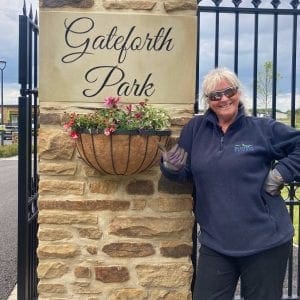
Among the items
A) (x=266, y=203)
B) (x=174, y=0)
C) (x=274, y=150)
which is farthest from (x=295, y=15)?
(x=266, y=203)

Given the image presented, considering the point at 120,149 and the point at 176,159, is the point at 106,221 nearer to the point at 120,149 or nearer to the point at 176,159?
the point at 120,149

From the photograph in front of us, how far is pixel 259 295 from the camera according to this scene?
2654 millimetres

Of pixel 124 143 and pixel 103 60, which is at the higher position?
pixel 103 60

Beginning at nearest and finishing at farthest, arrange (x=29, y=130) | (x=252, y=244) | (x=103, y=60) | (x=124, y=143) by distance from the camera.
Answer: (x=252, y=244) → (x=124, y=143) → (x=103, y=60) → (x=29, y=130)

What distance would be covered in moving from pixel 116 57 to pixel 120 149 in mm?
646

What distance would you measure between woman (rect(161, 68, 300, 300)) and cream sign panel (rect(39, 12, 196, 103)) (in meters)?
0.51

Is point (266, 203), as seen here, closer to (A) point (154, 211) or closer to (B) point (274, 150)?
(B) point (274, 150)

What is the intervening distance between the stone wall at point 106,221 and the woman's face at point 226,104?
1.84 ft

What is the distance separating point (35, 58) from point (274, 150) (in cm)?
196

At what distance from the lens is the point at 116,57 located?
324 cm

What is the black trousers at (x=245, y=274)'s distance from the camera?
264 centimetres

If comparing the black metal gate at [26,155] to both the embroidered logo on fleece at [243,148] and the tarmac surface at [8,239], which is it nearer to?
the tarmac surface at [8,239]

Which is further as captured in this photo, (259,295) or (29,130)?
(29,130)

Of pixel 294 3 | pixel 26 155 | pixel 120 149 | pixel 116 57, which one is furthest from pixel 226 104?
pixel 26 155
